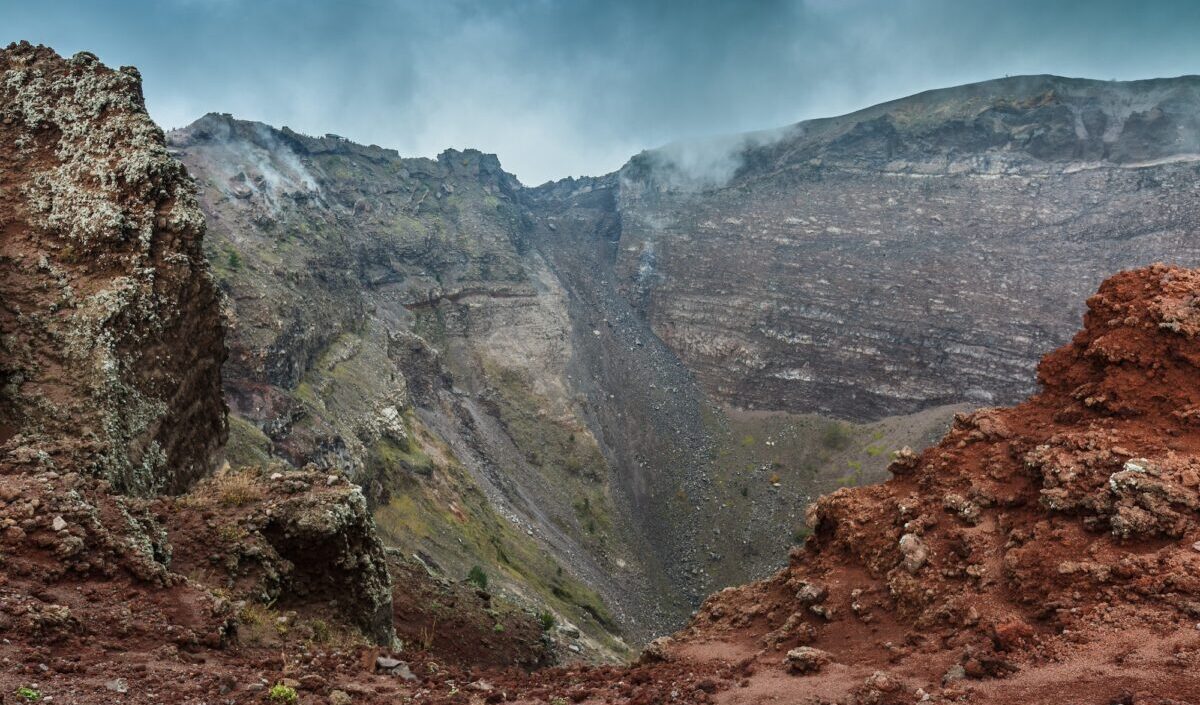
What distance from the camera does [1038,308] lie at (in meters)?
92.1

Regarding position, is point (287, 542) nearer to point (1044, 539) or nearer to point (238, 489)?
point (238, 489)

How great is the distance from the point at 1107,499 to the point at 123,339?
61.6 feet

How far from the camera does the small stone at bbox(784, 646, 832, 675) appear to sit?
1018cm

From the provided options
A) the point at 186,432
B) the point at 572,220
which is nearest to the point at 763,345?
the point at 572,220

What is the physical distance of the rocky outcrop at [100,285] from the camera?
546 inches

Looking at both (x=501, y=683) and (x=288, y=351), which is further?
(x=288, y=351)

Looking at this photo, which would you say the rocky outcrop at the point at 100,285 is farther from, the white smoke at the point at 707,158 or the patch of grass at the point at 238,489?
the white smoke at the point at 707,158

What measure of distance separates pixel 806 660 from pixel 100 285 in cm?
1652

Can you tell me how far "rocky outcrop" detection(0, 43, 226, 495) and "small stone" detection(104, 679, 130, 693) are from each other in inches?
245

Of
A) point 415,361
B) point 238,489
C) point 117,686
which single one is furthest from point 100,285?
point 415,361

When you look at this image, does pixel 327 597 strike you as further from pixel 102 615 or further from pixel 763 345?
pixel 763 345

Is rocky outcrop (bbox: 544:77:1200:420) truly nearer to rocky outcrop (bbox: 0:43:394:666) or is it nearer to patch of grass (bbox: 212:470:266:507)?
rocky outcrop (bbox: 0:43:394:666)

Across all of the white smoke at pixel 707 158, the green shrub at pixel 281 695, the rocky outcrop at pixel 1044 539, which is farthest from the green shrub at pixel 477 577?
the white smoke at pixel 707 158

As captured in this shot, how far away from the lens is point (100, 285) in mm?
15422
